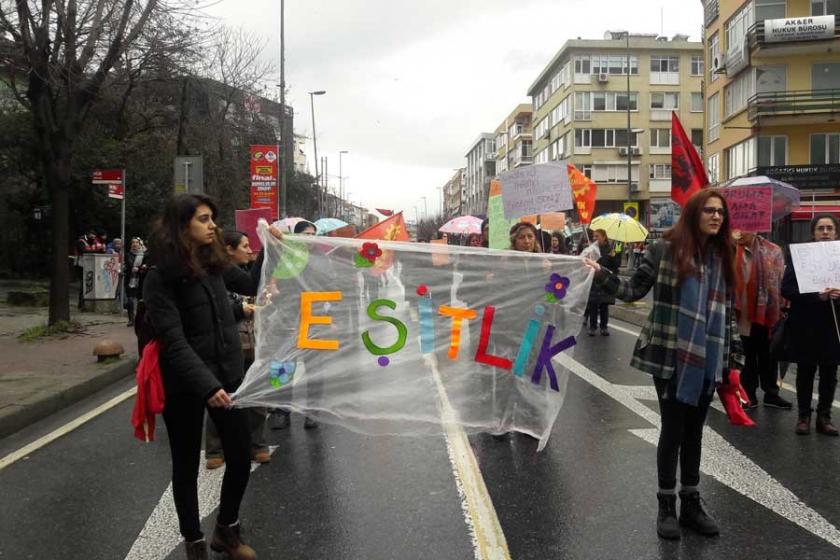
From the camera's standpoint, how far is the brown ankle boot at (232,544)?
11.9 ft

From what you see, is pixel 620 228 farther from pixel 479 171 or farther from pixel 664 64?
pixel 479 171

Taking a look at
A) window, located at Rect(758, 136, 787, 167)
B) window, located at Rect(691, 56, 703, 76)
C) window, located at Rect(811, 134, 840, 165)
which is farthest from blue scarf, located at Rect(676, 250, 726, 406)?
window, located at Rect(691, 56, 703, 76)

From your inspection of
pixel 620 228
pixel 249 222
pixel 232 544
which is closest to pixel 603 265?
pixel 620 228

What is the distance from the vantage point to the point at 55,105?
12617 millimetres

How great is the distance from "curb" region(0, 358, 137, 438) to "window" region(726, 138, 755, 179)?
3366 cm

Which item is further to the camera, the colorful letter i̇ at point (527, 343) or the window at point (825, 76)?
the window at point (825, 76)

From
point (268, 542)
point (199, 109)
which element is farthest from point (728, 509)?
point (199, 109)

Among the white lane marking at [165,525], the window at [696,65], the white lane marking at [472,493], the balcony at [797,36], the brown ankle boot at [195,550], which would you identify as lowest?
the white lane marking at [165,525]

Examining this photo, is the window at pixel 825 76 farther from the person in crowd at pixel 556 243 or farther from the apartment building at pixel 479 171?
the apartment building at pixel 479 171

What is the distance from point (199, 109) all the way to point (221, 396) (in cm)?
2768

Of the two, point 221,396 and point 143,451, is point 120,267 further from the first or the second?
point 221,396

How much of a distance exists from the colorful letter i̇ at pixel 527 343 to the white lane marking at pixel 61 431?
12.8 feet

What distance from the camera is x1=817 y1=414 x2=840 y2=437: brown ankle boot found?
6039mm

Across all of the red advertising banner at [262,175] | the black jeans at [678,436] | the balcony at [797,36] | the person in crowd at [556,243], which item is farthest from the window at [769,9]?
the black jeans at [678,436]
